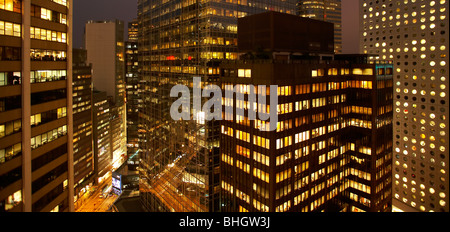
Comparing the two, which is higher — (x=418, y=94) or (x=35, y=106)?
(x=418, y=94)

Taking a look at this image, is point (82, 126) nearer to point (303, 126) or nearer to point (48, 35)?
point (48, 35)

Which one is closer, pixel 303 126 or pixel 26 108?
pixel 26 108

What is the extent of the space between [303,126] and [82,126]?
384ft

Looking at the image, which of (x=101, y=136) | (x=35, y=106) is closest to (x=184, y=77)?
(x=35, y=106)

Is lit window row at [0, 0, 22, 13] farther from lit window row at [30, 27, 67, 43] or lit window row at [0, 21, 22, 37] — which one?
lit window row at [30, 27, 67, 43]

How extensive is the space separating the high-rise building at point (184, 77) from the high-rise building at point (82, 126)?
6422 cm

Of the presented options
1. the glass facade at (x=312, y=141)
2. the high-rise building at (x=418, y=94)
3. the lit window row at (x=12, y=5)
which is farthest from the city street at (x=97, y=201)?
the high-rise building at (x=418, y=94)

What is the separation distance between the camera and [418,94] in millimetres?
97875

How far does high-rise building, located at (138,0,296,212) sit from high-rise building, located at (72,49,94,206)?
64.2 m

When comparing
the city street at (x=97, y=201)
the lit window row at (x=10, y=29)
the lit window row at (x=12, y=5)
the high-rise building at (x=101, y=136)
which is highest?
the lit window row at (x=12, y=5)

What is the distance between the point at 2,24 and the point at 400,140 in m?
112

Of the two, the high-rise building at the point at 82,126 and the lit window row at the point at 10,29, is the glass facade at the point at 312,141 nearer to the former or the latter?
the lit window row at the point at 10,29

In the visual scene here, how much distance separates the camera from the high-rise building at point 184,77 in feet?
221

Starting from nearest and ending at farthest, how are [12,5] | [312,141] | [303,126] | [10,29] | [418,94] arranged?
[10,29] → [12,5] → [303,126] → [312,141] → [418,94]
